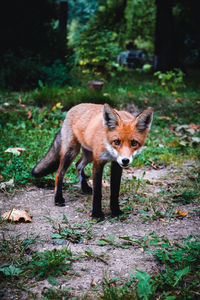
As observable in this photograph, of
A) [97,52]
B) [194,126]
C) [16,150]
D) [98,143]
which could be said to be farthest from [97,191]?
[97,52]

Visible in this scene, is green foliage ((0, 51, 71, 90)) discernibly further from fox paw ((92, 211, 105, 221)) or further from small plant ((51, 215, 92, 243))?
small plant ((51, 215, 92, 243))

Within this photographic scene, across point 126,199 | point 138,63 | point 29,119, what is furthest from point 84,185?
point 138,63

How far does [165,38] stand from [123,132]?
13162mm

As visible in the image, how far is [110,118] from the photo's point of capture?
11.5 ft

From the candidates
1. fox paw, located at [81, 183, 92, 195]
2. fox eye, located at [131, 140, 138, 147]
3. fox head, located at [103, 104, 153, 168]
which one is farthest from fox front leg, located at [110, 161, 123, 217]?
fox paw, located at [81, 183, 92, 195]

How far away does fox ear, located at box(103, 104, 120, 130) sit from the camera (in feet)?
11.4

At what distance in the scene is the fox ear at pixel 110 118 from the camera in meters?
3.46

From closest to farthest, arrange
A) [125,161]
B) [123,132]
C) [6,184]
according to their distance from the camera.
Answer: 1. [125,161]
2. [123,132]
3. [6,184]

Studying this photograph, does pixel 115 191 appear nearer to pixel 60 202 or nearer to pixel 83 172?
pixel 60 202

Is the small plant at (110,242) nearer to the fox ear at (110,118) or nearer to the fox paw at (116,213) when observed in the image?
the fox paw at (116,213)

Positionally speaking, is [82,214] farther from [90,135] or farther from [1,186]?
[1,186]

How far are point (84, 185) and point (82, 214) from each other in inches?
30.8

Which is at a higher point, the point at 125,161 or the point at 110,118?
the point at 110,118

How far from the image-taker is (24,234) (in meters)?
3.22
